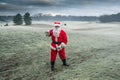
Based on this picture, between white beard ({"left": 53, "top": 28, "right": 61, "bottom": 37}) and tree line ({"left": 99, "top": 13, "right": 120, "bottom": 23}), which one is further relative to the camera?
tree line ({"left": 99, "top": 13, "right": 120, "bottom": 23})

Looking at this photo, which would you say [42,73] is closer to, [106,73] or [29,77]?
[29,77]

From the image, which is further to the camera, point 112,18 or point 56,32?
point 112,18

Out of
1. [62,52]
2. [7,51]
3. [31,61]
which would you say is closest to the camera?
[62,52]

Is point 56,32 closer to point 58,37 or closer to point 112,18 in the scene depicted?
point 58,37

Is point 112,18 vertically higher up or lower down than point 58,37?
lower down

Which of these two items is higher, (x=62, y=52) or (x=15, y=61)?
(x=62, y=52)

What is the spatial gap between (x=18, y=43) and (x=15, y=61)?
20.6 ft

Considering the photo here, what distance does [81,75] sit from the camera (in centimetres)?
1066

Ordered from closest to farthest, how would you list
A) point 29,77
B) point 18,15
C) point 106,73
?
point 106,73
point 29,77
point 18,15

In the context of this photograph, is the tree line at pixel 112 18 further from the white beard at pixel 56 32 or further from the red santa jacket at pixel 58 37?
the white beard at pixel 56 32

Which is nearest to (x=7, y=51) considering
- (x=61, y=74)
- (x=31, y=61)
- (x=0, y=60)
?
(x=0, y=60)

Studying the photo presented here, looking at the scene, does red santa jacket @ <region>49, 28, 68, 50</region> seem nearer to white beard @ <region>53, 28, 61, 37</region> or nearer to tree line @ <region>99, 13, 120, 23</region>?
white beard @ <region>53, 28, 61, 37</region>

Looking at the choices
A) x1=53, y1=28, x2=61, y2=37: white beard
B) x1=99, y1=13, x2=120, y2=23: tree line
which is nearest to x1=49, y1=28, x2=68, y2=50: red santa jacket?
x1=53, y1=28, x2=61, y2=37: white beard

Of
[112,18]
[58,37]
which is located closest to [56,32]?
[58,37]
